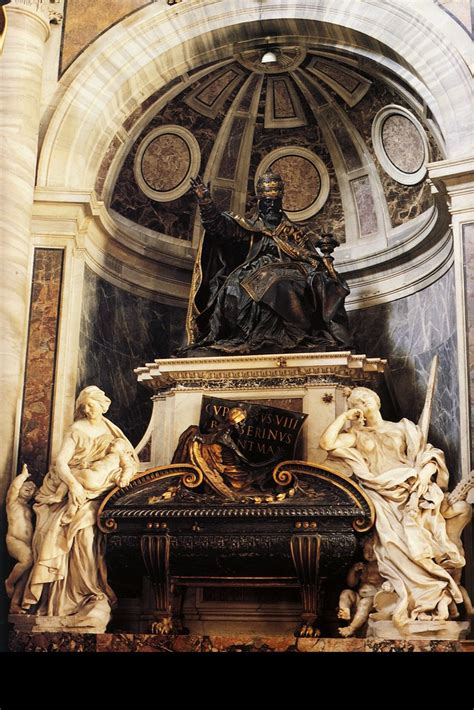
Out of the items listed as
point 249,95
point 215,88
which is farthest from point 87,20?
point 249,95

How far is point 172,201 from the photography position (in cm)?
1248

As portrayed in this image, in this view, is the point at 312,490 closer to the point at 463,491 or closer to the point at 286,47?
the point at 463,491

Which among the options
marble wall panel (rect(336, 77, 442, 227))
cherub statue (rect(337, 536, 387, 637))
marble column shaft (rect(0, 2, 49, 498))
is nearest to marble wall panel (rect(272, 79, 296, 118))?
marble wall panel (rect(336, 77, 442, 227))

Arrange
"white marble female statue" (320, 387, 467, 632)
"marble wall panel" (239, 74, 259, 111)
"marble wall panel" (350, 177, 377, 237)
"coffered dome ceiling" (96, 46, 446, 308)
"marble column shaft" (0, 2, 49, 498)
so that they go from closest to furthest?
"white marble female statue" (320, 387, 467, 632) → "marble column shaft" (0, 2, 49, 498) → "coffered dome ceiling" (96, 46, 446, 308) → "marble wall panel" (350, 177, 377, 237) → "marble wall panel" (239, 74, 259, 111)

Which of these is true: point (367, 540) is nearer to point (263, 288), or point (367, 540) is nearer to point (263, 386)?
point (263, 386)

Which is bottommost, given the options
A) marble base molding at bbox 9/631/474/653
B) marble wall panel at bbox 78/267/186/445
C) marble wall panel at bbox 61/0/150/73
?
marble base molding at bbox 9/631/474/653

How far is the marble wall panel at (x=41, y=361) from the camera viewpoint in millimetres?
10539

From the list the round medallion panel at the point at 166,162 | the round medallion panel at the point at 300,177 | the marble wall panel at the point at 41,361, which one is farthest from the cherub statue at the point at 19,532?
the round medallion panel at the point at 300,177

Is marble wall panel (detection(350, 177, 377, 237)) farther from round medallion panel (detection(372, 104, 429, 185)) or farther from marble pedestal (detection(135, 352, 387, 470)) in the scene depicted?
marble pedestal (detection(135, 352, 387, 470))

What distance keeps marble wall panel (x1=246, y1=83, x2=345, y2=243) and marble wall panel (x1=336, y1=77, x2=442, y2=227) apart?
18.0 inches

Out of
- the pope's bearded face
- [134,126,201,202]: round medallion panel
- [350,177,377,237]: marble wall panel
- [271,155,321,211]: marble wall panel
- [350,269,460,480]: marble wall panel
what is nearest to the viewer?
[350,269,460,480]: marble wall panel

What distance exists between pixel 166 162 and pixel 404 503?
15.1 feet

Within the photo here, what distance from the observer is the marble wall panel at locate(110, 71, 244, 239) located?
1210cm

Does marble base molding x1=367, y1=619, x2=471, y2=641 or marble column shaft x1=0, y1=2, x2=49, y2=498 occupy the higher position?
marble column shaft x1=0, y1=2, x2=49, y2=498
